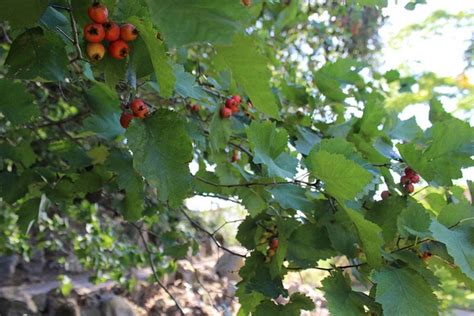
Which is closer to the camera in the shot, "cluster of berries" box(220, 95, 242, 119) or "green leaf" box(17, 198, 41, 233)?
"cluster of berries" box(220, 95, 242, 119)

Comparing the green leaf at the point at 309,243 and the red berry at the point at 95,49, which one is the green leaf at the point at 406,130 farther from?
the red berry at the point at 95,49

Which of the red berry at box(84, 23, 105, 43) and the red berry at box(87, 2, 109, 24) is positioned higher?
the red berry at box(87, 2, 109, 24)

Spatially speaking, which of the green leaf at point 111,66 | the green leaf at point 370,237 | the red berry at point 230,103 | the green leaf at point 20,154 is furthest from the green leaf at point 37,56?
the green leaf at point 20,154

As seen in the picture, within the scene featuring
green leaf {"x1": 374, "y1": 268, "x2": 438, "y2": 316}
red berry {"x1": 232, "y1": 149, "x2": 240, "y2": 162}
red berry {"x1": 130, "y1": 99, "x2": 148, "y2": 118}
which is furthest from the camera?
red berry {"x1": 232, "y1": 149, "x2": 240, "y2": 162}

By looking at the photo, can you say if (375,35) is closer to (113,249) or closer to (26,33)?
(113,249)

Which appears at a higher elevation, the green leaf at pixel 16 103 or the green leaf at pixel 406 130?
the green leaf at pixel 406 130

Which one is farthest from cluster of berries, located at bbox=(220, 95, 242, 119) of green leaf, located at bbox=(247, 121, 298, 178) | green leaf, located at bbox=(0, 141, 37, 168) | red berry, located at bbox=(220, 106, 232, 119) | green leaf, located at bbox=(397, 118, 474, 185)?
green leaf, located at bbox=(0, 141, 37, 168)

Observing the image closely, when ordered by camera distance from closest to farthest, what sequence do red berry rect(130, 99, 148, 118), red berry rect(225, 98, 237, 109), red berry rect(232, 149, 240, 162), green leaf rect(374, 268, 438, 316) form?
red berry rect(130, 99, 148, 118), green leaf rect(374, 268, 438, 316), red berry rect(225, 98, 237, 109), red berry rect(232, 149, 240, 162)

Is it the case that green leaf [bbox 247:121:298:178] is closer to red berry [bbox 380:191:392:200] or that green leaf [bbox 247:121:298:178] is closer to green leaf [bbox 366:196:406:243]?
green leaf [bbox 366:196:406:243]
